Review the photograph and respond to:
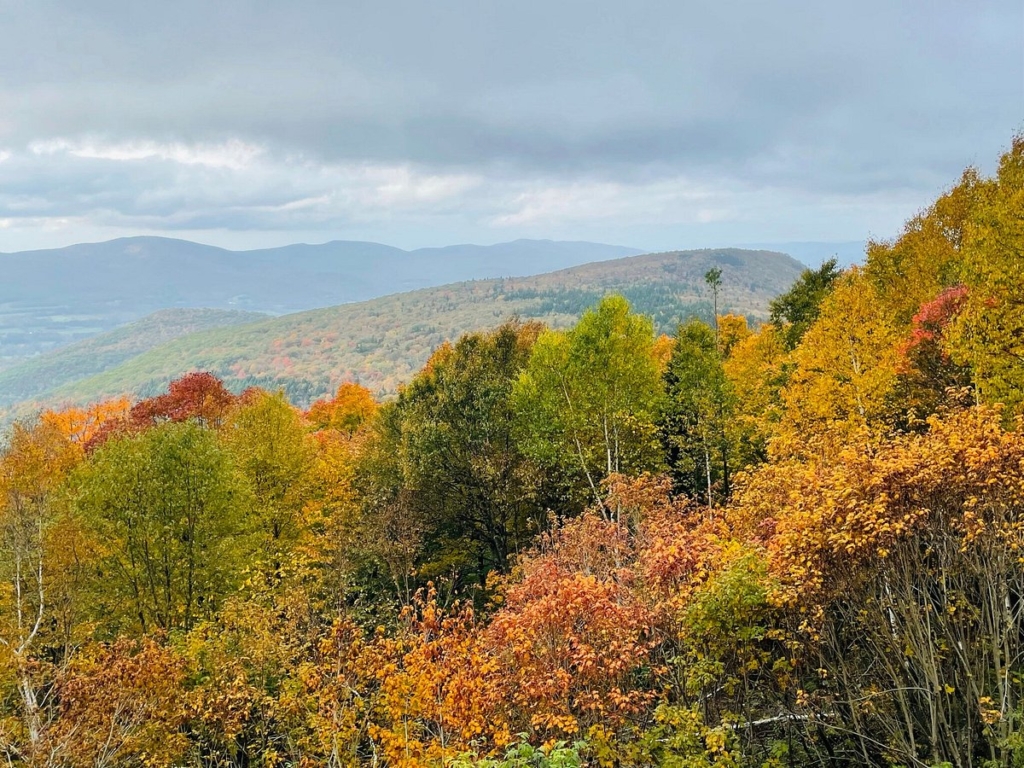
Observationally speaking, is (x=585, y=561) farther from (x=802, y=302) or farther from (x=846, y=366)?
(x=802, y=302)

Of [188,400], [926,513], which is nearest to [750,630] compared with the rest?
[926,513]

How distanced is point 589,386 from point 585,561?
1397cm

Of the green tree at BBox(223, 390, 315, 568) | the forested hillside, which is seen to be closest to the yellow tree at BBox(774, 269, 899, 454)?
the forested hillside

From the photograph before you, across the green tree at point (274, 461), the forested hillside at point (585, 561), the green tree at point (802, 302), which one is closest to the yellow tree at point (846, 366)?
the forested hillside at point (585, 561)

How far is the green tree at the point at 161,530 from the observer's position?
25.3 meters

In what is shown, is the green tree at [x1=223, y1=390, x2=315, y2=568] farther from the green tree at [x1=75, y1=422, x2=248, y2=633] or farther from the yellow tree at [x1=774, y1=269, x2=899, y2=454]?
the yellow tree at [x1=774, y1=269, x2=899, y2=454]

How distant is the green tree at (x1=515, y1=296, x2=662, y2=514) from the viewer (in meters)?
30.6

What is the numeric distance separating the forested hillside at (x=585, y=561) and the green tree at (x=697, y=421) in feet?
0.81

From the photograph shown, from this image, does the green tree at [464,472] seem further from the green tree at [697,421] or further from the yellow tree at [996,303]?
the yellow tree at [996,303]

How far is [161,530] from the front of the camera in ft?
84.1

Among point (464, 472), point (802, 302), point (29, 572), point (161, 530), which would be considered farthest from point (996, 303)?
point (29, 572)

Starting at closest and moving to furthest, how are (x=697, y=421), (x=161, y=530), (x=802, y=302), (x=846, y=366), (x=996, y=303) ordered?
(x=996, y=303)
(x=161, y=530)
(x=846, y=366)
(x=697, y=421)
(x=802, y=302)

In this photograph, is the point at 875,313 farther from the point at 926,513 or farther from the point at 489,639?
the point at 489,639

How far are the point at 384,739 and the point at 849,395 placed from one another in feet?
69.9
